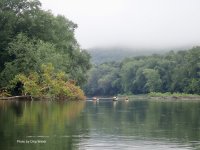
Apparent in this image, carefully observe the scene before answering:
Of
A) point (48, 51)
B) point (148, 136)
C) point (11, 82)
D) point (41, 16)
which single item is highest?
point (41, 16)

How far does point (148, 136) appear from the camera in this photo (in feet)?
90.6

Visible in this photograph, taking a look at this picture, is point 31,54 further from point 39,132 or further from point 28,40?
point 39,132

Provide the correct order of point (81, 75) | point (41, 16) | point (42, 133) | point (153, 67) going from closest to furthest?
point (42, 133) → point (41, 16) → point (81, 75) → point (153, 67)

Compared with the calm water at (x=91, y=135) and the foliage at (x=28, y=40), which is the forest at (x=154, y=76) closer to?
the foliage at (x=28, y=40)

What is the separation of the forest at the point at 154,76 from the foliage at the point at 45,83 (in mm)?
74697

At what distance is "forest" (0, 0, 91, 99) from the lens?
70.5 metres

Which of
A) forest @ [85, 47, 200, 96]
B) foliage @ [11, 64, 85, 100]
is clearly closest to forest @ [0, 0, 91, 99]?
foliage @ [11, 64, 85, 100]

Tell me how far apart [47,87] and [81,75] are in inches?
782

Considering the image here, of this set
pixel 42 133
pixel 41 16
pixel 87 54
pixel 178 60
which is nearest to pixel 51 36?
pixel 41 16

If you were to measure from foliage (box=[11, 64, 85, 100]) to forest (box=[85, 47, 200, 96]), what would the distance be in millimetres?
74697

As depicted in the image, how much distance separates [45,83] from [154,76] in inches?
3565

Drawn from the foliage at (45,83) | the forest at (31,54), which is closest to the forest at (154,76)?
the forest at (31,54)

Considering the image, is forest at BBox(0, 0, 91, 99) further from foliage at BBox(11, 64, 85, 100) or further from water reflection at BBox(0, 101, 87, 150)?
water reflection at BBox(0, 101, 87, 150)

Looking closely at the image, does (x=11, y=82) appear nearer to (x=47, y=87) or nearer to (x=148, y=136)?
(x=47, y=87)
